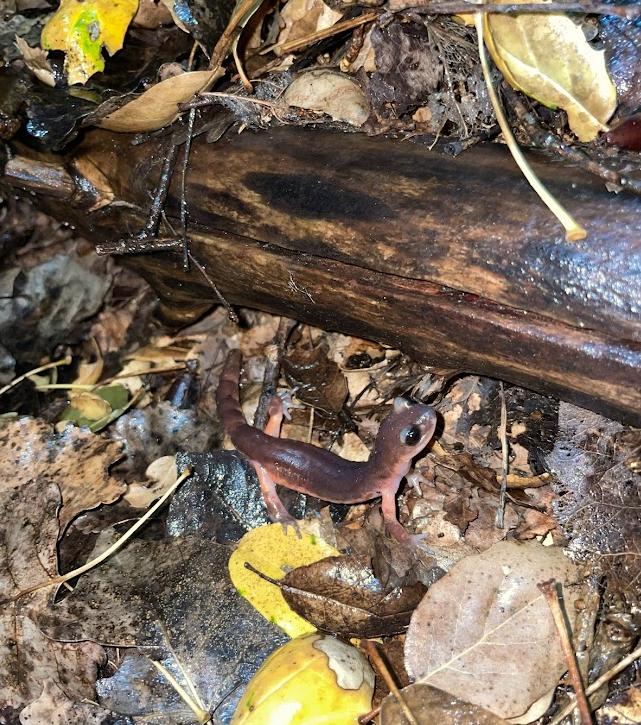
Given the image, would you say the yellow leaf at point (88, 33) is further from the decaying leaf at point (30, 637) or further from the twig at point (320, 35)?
the decaying leaf at point (30, 637)

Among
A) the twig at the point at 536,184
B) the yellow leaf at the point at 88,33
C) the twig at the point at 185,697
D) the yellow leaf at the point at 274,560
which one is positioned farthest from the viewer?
the yellow leaf at the point at 88,33

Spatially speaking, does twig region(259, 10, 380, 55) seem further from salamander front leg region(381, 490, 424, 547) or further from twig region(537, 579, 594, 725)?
twig region(537, 579, 594, 725)

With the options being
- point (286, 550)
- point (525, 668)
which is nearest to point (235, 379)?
point (286, 550)

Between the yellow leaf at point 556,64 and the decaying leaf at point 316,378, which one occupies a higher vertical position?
the yellow leaf at point 556,64

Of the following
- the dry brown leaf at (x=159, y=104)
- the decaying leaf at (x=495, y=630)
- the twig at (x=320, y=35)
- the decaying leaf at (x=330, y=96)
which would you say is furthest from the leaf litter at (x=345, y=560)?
the dry brown leaf at (x=159, y=104)

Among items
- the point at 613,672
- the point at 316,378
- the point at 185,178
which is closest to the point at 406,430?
the point at 316,378

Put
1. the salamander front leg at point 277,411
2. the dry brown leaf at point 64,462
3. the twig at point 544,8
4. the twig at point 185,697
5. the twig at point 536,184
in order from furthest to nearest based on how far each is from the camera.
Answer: the salamander front leg at point 277,411
the dry brown leaf at point 64,462
the twig at point 185,697
the twig at point 544,8
the twig at point 536,184

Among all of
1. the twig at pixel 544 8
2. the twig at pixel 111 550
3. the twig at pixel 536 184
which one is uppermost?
the twig at pixel 544 8

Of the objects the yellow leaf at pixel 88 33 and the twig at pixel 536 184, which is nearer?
the twig at pixel 536 184
